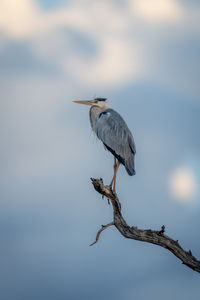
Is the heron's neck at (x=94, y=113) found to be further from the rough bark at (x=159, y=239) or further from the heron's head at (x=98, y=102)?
the rough bark at (x=159, y=239)

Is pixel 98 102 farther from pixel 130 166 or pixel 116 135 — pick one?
pixel 130 166

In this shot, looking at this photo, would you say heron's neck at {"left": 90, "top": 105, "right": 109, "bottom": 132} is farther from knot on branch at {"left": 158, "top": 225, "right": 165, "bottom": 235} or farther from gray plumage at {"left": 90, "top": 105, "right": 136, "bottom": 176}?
knot on branch at {"left": 158, "top": 225, "right": 165, "bottom": 235}

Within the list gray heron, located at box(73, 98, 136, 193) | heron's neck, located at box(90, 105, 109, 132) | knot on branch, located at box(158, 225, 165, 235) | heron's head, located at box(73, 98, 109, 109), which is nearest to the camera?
knot on branch, located at box(158, 225, 165, 235)

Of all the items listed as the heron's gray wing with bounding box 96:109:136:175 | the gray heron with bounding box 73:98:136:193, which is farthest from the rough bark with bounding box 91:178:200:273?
the heron's gray wing with bounding box 96:109:136:175

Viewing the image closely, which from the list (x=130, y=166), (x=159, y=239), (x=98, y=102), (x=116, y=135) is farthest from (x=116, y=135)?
(x=159, y=239)

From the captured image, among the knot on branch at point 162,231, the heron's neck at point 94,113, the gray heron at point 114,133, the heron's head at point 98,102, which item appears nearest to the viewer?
the knot on branch at point 162,231

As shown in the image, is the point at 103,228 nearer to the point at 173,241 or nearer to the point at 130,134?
the point at 173,241

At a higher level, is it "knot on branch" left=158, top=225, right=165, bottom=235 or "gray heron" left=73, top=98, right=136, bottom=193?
"gray heron" left=73, top=98, right=136, bottom=193

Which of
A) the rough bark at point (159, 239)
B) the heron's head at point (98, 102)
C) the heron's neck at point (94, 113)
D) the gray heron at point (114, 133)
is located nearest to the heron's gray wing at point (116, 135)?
the gray heron at point (114, 133)

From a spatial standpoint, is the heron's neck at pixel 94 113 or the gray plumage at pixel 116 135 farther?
the heron's neck at pixel 94 113

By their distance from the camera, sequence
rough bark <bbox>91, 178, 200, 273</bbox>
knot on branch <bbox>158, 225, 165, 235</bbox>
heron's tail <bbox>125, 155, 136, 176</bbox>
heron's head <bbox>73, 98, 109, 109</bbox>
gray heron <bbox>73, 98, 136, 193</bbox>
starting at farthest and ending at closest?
heron's head <bbox>73, 98, 109, 109</bbox>
gray heron <bbox>73, 98, 136, 193</bbox>
heron's tail <bbox>125, 155, 136, 176</bbox>
rough bark <bbox>91, 178, 200, 273</bbox>
knot on branch <bbox>158, 225, 165, 235</bbox>

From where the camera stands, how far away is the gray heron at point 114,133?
14703 mm

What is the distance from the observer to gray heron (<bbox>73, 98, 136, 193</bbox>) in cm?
1470

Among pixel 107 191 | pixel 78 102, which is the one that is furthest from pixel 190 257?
pixel 78 102
